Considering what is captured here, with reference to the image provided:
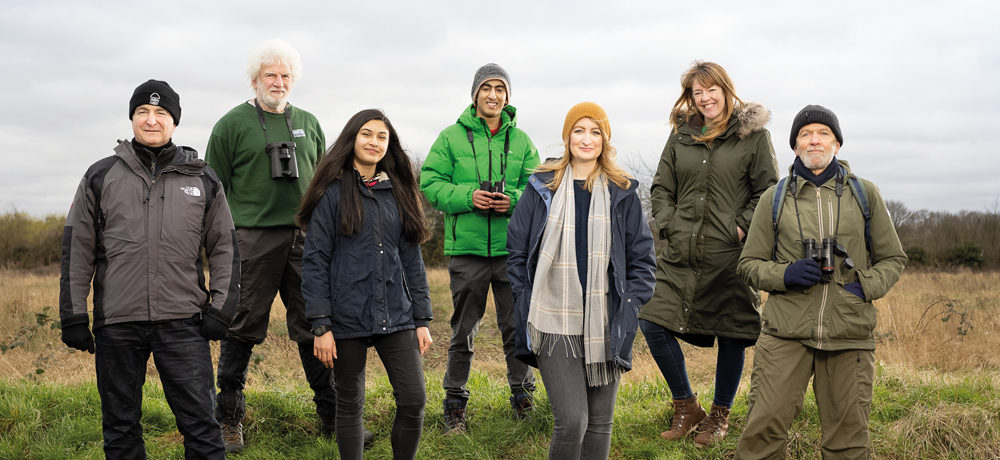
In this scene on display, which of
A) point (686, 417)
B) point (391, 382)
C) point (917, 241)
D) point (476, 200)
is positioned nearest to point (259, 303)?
point (391, 382)

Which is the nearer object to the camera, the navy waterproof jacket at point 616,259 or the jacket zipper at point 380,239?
the navy waterproof jacket at point 616,259

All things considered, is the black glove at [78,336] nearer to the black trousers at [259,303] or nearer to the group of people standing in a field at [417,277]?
the group of people standing in a field at [417,277]

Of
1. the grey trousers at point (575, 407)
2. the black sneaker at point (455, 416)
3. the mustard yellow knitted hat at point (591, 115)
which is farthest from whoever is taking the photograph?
the black sneaker at point (455, 416)

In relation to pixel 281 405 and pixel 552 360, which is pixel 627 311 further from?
pixel 281 405

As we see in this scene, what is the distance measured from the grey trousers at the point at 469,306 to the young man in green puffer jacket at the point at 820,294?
1.69 metres

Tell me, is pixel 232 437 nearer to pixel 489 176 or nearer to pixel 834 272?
pixel 489 176

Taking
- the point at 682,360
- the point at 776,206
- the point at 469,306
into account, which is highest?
the point at 776,206

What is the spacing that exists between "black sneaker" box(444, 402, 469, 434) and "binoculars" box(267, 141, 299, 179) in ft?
6.41

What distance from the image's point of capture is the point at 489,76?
5070mm

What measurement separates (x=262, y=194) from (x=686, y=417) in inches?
129

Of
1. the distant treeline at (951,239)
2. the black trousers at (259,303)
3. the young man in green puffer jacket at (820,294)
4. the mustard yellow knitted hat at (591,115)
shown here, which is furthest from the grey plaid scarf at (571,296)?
the distant treeline at (951,239)

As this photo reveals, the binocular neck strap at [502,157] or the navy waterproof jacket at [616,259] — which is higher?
the binocular neck strap at [502,157]

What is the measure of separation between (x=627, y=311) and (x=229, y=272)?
222 centimetres

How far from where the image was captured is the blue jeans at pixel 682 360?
4.76 metres
